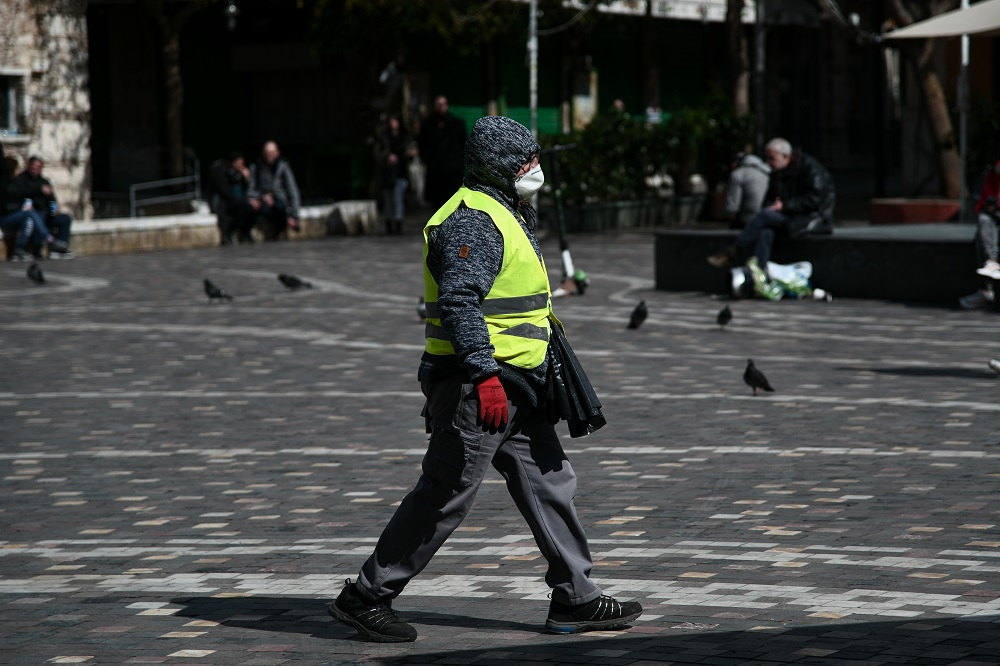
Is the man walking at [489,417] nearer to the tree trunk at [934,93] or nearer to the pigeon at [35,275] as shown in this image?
the pigeon at [35,275]

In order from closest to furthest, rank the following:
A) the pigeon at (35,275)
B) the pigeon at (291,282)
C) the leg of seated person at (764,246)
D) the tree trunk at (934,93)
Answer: the leg of seated person at (764,246), the pigeon at (291,282), the pigeon at (35,275), the tree trunk at (934,93)

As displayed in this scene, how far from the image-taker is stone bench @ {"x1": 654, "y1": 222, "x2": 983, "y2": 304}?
16078mm

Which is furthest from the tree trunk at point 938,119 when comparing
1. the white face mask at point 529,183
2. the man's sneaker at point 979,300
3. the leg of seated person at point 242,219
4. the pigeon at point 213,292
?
the white face mask at point 529,183

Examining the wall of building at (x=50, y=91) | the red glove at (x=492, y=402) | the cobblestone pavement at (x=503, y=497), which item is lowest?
the cobblestone pavement at (x=503, y=497)

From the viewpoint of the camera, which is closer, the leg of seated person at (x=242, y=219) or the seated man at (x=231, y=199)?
the seated man at (x=231, y=199)

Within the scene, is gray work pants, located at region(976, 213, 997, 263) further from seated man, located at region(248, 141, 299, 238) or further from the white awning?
seated man, located at region(248, 141, 299, 238)

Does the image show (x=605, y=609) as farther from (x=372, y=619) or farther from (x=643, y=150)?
(x=643, y=150)

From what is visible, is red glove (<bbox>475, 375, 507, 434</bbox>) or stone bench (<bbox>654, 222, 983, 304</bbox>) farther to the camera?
stone bench (<bbox>654, 222, 983, 304</bbox>)

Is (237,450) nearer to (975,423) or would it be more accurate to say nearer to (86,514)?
(86,514)

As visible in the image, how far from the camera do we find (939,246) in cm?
1612

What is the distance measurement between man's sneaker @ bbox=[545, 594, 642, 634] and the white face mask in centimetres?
129

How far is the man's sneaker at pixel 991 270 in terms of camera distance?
14.9 m

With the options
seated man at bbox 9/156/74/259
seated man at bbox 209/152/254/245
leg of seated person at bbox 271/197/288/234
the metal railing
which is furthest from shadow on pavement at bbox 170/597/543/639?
the metal railing

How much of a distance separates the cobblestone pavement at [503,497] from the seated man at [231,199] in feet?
36.2
